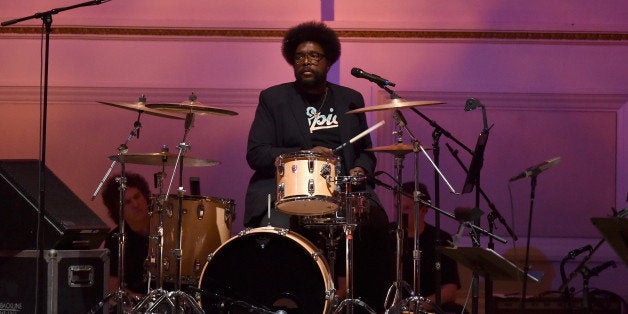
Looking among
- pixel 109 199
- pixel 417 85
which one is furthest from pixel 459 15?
pixel 109 199

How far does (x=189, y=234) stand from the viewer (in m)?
6.00

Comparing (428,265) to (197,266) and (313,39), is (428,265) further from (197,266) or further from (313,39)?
(313,39)

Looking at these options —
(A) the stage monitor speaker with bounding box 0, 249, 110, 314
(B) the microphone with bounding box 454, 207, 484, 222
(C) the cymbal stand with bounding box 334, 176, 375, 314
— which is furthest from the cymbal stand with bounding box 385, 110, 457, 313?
(A) the stage monitor speaker with bounding box 0, 249, 110, 314

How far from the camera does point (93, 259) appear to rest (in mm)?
5699

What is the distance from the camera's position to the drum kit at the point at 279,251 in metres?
5.43

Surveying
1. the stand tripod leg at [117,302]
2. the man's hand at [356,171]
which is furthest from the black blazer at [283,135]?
the stand tripod leg at [117,302]

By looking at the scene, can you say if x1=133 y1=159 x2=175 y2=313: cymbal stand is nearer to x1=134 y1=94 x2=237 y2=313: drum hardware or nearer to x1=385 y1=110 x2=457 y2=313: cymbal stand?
x1=134 y1=94 x2=237 y2=313: drum hardware

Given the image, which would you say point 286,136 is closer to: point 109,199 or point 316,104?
point 316,104

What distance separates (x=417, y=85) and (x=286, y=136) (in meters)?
1.60

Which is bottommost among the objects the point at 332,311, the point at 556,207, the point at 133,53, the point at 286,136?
the point at 332,311

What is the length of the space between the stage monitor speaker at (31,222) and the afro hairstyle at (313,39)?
5.79ft

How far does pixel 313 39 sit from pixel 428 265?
172 centimetres

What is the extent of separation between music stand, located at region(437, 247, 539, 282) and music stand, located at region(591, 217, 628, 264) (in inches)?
17.2

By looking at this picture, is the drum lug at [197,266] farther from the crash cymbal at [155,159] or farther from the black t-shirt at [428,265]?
the black t-shirt at [428,265]
